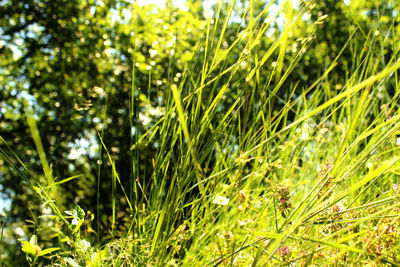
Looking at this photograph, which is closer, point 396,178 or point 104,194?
point 396,178

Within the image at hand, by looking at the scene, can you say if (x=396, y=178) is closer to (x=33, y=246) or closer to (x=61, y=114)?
(x=33, y=246)

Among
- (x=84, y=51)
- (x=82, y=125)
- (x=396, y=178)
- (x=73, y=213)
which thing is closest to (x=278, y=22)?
(x=84, y=51)

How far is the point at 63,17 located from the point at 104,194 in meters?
1.75

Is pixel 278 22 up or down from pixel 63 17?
up

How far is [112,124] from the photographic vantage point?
2904 millimetres

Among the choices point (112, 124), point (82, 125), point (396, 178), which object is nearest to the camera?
point (396, 178)

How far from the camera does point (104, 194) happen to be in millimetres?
3143

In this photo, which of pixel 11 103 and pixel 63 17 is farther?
pixel 63 17

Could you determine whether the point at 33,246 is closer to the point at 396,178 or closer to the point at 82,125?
the point at 396,178

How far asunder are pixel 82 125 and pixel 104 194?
0.90 m

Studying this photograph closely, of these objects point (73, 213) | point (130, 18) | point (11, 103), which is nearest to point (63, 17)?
point (130, 18)

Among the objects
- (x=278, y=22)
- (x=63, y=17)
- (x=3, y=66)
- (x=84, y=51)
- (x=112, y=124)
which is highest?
(x=278, y=22)

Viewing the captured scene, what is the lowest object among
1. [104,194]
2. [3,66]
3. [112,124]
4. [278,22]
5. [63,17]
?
[104,194]

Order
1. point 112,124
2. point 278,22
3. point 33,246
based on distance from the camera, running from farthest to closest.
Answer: point 278,22 < point 112,124 < point 33,246
